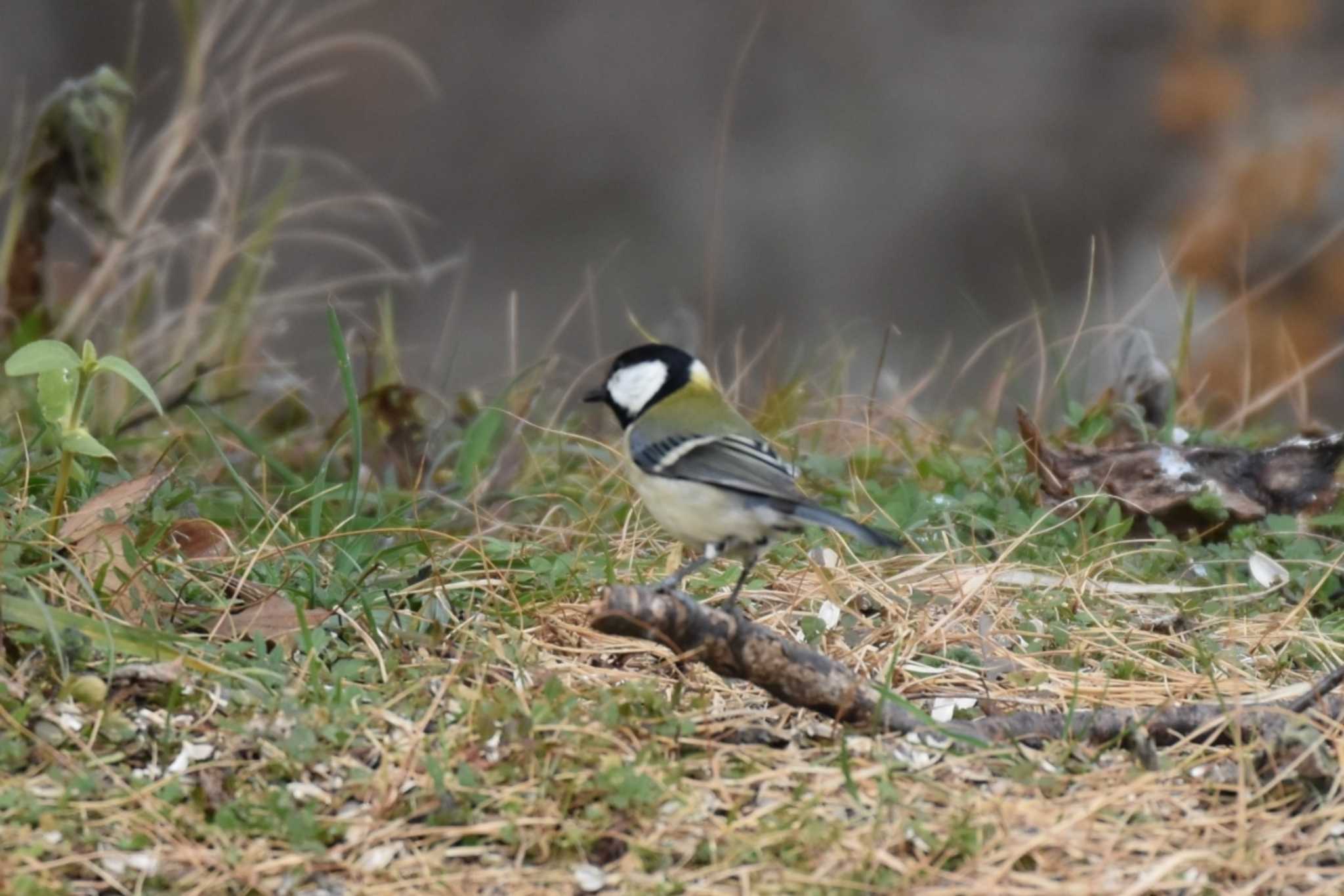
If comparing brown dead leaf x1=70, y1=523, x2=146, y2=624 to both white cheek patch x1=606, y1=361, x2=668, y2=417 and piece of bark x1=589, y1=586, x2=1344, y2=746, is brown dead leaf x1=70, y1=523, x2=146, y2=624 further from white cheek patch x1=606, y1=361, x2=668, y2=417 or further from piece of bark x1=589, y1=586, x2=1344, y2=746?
white cheek patch x1=606, y1=361, x2=668, y2=417

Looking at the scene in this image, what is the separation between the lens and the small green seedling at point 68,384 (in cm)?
297

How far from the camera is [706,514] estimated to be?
3.11 metres

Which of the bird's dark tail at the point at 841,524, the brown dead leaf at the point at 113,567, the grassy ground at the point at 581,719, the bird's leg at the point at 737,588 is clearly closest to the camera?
the grassy ground at the point at 581,719

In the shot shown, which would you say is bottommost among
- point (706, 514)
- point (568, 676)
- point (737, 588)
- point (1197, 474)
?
point (1197, 474)

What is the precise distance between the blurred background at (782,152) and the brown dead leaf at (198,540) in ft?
17.0

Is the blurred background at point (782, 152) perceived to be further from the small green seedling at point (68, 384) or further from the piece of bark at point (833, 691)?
the piece of bark at point (833, 691)

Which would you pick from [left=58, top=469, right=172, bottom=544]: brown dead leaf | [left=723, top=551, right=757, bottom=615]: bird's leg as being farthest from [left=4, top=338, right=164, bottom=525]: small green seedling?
[left=723, top=551, right=757, bottom=615]: bird's leg

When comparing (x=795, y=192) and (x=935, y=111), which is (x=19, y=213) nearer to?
(x=795, y=192)

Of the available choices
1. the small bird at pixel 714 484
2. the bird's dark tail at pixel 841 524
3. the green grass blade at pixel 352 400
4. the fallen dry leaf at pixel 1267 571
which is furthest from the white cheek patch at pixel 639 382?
the fallen dry leaf at pixel 1267 571

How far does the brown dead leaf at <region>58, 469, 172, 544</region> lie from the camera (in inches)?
127

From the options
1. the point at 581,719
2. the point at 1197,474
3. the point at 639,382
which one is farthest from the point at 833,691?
the point at 1197,474

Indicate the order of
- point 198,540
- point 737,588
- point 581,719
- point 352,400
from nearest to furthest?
point 581,719 → point 737,588 → point 198,540 → point 352,400

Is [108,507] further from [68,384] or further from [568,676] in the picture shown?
[568,676]

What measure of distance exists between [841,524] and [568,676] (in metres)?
0.64
